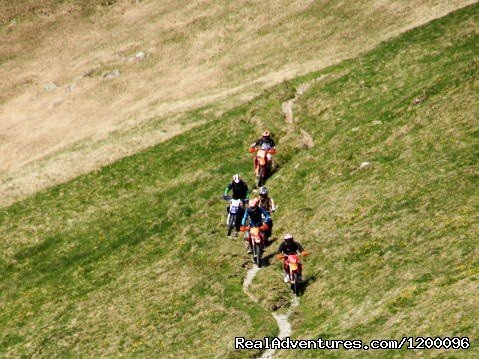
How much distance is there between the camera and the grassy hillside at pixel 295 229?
2891 centimetres

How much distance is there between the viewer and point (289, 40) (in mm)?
81062

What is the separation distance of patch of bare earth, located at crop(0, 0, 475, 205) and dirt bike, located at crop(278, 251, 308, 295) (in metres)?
31.1

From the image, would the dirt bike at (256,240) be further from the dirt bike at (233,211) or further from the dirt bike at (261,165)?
the dirt bike at (261,165)

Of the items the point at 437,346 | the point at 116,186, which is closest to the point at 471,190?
the point at 437,346

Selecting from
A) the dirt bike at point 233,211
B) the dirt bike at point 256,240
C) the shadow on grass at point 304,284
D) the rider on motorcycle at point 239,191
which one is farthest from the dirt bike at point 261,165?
the shadow on grass at point 304,284

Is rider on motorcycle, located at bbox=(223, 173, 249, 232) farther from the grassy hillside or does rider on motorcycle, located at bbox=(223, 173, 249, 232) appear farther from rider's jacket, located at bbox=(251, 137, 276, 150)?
rider's jacket, located at bbox=(251, 137, 276, 150)

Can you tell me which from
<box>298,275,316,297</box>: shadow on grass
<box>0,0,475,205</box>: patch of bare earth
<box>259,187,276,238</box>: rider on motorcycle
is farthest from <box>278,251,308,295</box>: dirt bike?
<box>0,0,475,205</box>: patch of bare earth

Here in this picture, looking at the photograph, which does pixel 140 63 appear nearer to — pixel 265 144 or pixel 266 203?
pixel 265 144

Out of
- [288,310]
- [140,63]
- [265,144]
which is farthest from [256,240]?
[140,63]

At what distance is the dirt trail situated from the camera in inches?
1114

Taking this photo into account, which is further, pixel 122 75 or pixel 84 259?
pixel 122 75

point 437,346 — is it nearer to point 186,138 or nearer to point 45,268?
point 45,268

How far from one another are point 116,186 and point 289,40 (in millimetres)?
35937

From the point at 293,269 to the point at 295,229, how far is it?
681cm
